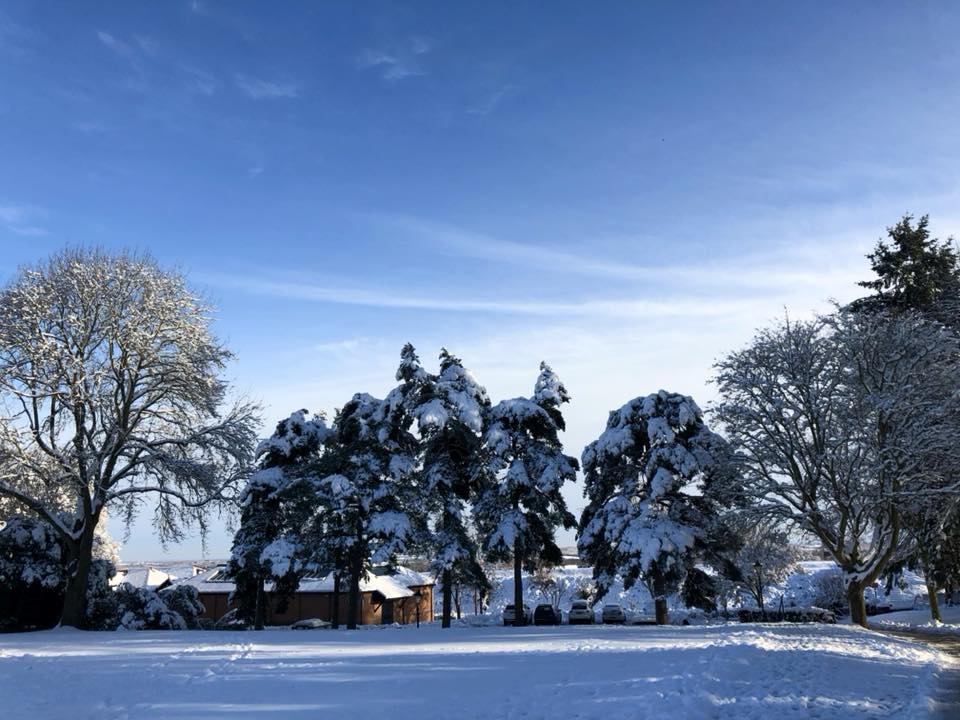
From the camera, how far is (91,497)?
30234mm

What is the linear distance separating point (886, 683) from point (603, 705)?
6963 mm

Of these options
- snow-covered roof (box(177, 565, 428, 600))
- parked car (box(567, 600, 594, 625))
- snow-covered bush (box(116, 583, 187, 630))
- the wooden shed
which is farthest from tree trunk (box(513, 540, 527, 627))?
snow-covered roof (box(177, 565, 428, 600))

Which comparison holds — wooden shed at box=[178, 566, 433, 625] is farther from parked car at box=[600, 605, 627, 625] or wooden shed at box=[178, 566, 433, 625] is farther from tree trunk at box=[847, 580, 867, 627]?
tree trunk at box=[847, 580, 867, 627]

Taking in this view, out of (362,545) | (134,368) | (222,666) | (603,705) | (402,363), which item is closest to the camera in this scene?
(603,705)

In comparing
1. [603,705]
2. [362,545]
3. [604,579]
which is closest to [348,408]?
[362,545]

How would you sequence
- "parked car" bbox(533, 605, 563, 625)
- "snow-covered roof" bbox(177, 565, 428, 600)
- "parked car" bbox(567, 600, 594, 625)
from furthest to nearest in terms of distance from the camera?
"snow-covered roof" bbox(177, 565, 428, 600) < "parked car" bbox(567, 600, 594, 625) < "parked car" bbox(533, 605, 563, 625)

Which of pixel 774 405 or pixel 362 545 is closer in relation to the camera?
pixel 774 405

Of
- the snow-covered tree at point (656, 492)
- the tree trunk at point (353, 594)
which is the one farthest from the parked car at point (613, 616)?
the tree trunk at point (353, 594)

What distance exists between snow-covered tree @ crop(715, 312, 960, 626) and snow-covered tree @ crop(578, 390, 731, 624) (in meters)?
2.04

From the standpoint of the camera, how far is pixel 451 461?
34719mm

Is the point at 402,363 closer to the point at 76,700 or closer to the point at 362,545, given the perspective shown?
the point at 362,545

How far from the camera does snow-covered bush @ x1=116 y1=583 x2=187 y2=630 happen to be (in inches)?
1341

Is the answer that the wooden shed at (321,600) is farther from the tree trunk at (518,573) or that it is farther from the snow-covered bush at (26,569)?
the snow-covered bush at (26,569)

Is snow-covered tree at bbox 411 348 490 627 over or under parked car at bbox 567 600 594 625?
over
